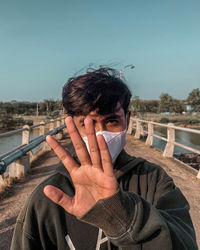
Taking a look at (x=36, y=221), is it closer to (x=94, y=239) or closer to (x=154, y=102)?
(x=94, y=239)

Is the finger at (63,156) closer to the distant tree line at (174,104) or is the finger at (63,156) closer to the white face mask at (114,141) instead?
the white face mask at (114,141)

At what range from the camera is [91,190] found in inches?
29.4

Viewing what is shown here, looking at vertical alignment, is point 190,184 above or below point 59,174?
below

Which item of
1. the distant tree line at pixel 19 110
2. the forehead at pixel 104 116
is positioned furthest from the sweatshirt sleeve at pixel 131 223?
the distant tree line at pixel 19 110

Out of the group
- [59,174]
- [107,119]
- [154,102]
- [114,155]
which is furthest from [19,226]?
[154,102]

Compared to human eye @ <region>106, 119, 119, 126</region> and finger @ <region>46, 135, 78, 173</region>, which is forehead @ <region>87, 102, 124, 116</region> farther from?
finger @ <region>46, 135, 78, 173</region>

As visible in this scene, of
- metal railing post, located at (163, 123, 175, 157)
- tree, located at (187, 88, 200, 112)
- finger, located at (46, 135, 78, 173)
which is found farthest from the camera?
tree, located at (187, 88, 200, 112)

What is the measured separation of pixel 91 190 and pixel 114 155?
1.62 ft

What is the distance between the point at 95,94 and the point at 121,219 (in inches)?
33.1

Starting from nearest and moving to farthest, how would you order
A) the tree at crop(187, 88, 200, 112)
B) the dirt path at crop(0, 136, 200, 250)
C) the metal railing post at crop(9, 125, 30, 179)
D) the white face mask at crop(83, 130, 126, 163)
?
the white face mask at crop(83, 130, 126, 163) < the dirt path at crop(0, 136, 200, 250) < the metal railing post at crop(9, 125, 30, 179) < the tree at crop(187, 88, 200, 112)

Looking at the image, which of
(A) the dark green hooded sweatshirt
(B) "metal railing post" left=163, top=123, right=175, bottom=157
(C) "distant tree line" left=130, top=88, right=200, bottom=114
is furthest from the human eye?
(C) "distant tree line" left=130, top=88, right=200, bottom=114

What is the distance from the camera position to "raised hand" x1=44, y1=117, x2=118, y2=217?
0.70 metres

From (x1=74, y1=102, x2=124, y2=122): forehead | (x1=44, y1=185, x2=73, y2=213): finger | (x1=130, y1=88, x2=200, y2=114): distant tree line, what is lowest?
(x1=44, y1=185, x2=73, y2=213): finger

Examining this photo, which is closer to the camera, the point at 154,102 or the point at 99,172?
the point at 99,172
